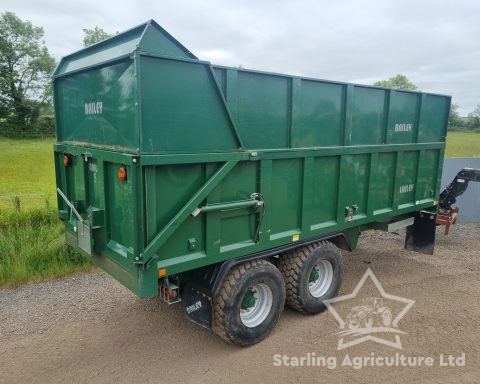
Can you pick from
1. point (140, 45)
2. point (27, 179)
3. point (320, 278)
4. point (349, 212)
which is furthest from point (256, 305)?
point (27, 179)

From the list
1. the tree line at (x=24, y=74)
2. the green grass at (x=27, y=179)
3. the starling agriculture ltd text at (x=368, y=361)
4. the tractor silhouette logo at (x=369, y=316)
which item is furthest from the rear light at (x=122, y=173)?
the tree line at (x=24, y=74)

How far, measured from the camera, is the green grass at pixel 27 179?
8186 millimetres

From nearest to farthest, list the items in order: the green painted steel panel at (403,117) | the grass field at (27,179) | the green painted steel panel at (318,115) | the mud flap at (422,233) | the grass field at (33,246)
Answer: the green painted steel panel at (318,115)
the green painted steel panel at (403,117)
the grass field at (33,246)
the mud flap at (422,233)
the grass field at (27,179)

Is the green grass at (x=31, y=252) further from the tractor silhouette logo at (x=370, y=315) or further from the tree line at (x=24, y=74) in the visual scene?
the tree line at (x=24, y=74)

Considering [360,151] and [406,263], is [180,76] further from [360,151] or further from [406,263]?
[406,263]

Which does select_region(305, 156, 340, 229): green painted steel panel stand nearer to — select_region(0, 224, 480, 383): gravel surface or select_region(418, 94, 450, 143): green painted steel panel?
select_region(0, 224, 480, 383): gravel surface

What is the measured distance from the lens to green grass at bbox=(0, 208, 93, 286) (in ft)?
18.9

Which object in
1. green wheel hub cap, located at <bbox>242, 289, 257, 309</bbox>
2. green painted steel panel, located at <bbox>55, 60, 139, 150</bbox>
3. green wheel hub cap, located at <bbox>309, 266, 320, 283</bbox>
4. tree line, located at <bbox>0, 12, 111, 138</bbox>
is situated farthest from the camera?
tree line, located at <bbox>0, 12, 111, 138</bbox>

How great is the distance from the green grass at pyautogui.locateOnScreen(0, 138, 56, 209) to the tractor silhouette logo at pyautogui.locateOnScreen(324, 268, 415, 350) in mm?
5797

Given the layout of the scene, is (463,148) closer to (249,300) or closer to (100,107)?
(249,300)

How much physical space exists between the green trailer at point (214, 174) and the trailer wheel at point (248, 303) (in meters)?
0.01

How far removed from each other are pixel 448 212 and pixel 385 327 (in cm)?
416

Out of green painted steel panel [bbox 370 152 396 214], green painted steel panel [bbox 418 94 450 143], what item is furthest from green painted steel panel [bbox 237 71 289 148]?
green painted steel panel [bbox 418 94 450 143]

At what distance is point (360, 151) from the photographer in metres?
5.15
